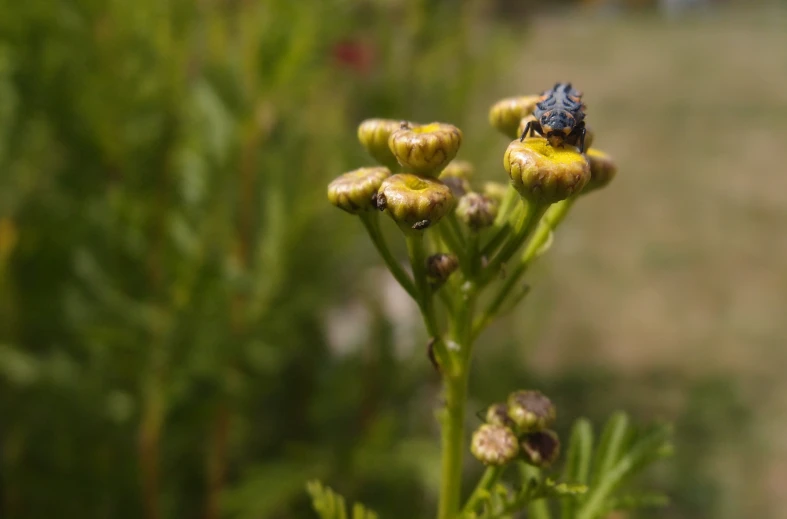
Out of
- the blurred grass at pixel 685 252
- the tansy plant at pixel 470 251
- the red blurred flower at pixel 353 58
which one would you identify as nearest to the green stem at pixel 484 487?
the tansy plant at pixel 470 251

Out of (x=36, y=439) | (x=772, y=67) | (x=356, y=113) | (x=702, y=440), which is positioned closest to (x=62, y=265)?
(x=36, y=439)

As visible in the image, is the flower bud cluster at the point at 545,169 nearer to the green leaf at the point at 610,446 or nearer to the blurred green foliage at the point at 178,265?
the green leaf at the point at 610,446

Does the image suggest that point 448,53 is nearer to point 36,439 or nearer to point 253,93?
point 253,93

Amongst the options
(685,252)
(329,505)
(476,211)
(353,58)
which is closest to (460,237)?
(476,211)

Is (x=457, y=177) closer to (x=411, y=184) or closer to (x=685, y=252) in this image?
(x=411, y=184)

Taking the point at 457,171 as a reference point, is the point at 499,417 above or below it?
below

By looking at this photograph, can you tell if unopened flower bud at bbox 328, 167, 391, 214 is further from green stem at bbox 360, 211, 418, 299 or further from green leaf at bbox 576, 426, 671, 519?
green leaf at bbox 576, 426, 671, 519

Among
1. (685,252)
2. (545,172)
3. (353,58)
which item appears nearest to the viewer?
(545,172)
